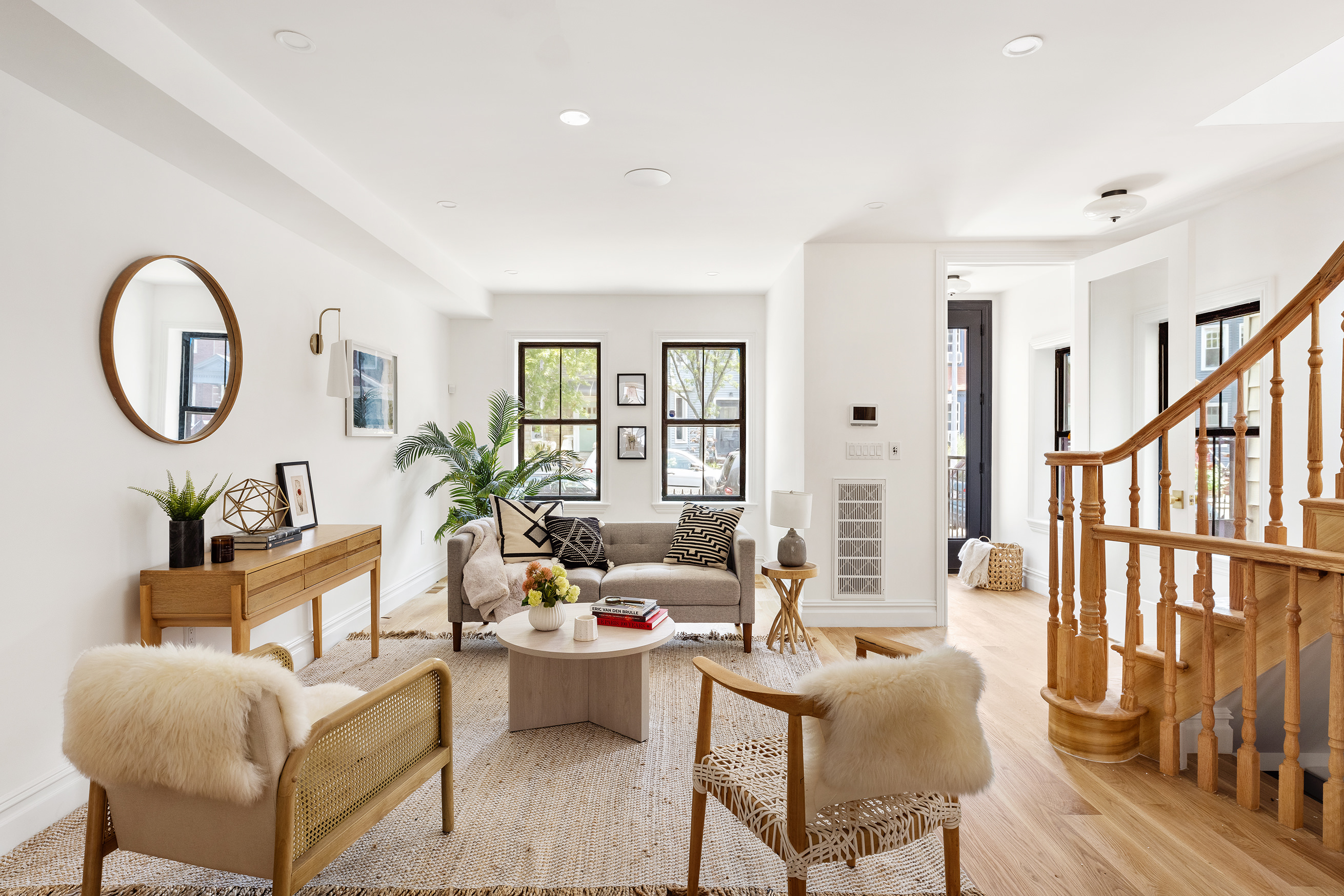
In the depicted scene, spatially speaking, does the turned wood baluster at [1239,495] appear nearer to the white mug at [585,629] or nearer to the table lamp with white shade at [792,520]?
the table lamp with white shade at [792,520]

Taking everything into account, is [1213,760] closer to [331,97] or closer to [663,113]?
[663,113]

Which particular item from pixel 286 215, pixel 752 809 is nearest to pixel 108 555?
pixel 286 215

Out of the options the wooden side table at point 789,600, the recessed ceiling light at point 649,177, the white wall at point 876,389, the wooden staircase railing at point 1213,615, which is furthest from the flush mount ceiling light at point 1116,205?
the wooden side table at point 789,600

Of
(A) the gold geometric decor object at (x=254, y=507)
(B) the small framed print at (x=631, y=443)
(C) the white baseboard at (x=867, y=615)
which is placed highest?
(B) the small framed print at (x=631, y=443)

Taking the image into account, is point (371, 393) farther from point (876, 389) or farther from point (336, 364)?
point (876, 389)

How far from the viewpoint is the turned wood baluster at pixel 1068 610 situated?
2.72m

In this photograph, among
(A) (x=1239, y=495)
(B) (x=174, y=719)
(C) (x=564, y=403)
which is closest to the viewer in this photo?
(B) (x=174, y=719)

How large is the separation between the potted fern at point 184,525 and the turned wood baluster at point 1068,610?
337 centimetres

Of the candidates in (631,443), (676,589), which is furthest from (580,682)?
(631,443)

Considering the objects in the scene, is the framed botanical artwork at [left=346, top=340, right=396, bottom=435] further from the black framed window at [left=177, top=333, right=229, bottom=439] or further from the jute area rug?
the jute area rug

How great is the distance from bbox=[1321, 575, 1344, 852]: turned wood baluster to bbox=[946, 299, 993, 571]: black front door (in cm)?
418

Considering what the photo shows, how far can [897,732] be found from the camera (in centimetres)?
149

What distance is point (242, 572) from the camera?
2.46 meters

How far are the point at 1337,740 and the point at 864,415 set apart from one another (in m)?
2.84
